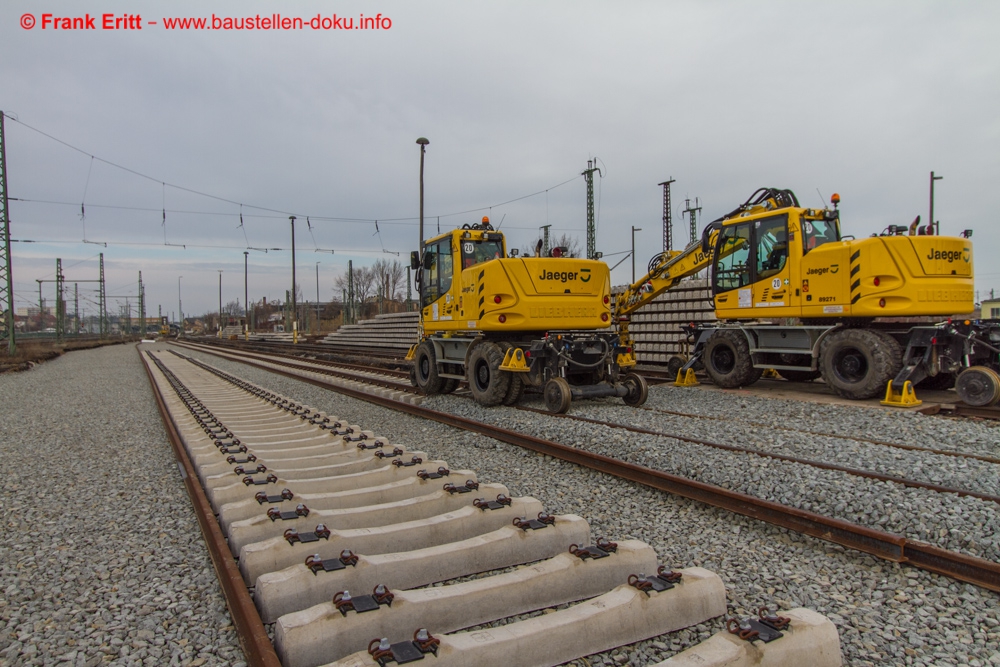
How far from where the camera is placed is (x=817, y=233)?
10.6 metres

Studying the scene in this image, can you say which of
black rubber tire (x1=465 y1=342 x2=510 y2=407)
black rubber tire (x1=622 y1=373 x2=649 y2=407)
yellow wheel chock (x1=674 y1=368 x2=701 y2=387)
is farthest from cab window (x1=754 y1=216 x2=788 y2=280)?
black rubber tire (x1=465 y1=342 x2=510 y2=407)

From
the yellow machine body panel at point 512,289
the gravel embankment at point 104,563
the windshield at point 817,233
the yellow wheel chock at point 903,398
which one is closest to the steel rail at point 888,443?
the yellow wheel chock at point 903,398

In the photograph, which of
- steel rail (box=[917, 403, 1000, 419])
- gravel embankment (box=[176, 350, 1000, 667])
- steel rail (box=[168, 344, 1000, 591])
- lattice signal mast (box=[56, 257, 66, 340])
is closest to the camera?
gravel embankment (box=[176, 350, 1000, 667])

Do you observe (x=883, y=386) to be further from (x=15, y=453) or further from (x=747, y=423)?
(x=15, y=453)

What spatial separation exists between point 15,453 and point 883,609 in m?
8.26

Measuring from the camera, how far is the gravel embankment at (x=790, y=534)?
273cm

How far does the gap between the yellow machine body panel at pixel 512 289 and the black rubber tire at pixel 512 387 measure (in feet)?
0.97

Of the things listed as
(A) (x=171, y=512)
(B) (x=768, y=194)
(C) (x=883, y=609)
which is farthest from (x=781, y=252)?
(A) (x=171, y=512)

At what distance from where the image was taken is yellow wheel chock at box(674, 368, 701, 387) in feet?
40.4

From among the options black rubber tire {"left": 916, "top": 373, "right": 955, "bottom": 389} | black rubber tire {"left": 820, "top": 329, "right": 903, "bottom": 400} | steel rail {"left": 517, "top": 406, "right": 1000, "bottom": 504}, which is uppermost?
black rubber tire {"left": 820, "top": 329, "right": 903, "bottom": 400}

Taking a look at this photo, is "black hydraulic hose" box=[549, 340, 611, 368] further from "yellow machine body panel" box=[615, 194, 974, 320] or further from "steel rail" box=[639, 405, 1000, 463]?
"yellow machine body panel" box=[615, 194, 974, 320]

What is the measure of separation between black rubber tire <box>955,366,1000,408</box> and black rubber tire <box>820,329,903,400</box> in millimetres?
885

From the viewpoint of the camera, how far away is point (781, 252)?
10.8 meters

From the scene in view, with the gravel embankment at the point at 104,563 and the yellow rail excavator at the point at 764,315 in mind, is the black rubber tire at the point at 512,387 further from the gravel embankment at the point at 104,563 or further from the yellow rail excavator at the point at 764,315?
the gravel embankment at the point at 104,563
